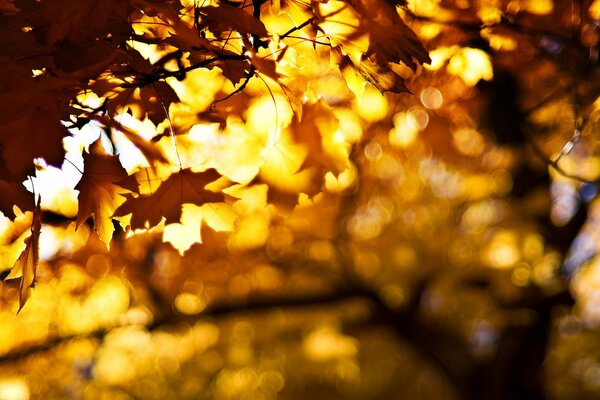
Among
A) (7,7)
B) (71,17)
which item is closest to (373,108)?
(7,7)

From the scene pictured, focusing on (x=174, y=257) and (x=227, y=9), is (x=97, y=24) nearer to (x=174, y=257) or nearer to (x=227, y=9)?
(x=227, y=9)

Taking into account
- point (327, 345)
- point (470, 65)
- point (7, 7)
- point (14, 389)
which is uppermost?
point (7, 7)

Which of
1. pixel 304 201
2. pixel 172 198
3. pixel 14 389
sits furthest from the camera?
pixel 14 389

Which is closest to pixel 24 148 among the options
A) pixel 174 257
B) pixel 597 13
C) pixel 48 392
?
pixel 597 13

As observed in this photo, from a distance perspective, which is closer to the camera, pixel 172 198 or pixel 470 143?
pixel 172 198

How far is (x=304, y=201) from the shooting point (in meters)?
2.87

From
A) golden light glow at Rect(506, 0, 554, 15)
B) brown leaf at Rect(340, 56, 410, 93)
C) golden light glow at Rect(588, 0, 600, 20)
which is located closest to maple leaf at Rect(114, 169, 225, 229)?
brown leaf at Rect(340, 56, 410, 93)

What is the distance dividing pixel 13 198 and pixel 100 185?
22cm

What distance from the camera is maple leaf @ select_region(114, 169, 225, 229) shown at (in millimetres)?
1542

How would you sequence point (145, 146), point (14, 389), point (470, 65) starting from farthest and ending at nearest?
point (14, 389), point (470, 65), point (145, 146)

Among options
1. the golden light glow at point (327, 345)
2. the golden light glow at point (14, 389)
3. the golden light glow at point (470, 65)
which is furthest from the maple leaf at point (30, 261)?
the golden light glow at point (14, 389)

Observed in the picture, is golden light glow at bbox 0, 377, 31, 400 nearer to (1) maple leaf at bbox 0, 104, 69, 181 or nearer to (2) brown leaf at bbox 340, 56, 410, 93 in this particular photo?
(1) maple leaf at bbox 0, 104, 69, 181

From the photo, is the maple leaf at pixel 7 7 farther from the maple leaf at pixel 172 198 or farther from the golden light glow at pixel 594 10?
the golden light glow at pixel 594 10

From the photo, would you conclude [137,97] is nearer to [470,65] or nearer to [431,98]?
[470,65]
